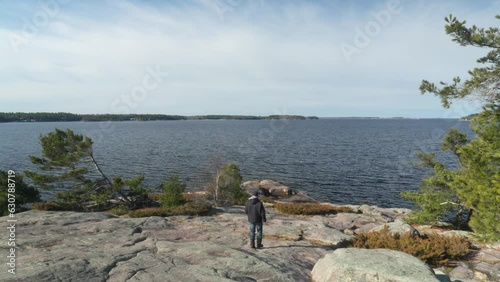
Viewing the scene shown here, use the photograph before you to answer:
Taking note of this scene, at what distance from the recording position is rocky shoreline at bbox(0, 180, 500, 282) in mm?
9117

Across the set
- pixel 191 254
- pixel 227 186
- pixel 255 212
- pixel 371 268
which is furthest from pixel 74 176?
pixel 371 268

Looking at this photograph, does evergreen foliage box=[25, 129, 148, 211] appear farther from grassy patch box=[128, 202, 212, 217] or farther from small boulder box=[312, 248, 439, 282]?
small boulder box=[312, 248, 439, 282]

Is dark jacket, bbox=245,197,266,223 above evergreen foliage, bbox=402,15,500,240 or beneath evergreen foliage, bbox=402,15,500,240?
beneath

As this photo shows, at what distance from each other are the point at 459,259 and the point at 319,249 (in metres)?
6.13

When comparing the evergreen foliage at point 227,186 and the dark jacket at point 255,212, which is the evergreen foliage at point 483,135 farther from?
the evergreen foliage at point 227,186

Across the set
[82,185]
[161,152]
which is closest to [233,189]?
[82,185]

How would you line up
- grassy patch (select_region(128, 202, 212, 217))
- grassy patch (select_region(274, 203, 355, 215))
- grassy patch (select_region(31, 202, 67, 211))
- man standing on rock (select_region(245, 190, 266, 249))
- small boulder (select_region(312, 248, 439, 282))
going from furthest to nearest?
1. grassy patch (select_region(274, 203, 355, 215))
2. grassy patch (select_region(31, 202, 67, 211))
3. grassy patch (select_region(128, 202, 212, 217))
4. man standing on rock (select_region(245, 190, 266, 249))
5. small boulder (select_region(312, 248, 439, 282))

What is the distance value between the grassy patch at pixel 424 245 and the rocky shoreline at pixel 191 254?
0.62m

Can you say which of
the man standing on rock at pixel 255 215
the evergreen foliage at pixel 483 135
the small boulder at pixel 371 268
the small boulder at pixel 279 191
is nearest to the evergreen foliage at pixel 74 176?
the man standing on rock at pixel 255 215

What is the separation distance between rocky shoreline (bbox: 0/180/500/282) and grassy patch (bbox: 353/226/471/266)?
62 centimetres

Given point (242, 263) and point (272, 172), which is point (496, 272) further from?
point (272, 172)

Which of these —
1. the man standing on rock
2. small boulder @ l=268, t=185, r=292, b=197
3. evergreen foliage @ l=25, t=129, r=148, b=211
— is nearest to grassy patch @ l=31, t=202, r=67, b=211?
evergreen foliage @ l=25, t=129, r=148, b=211

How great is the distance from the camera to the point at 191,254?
11383 mm

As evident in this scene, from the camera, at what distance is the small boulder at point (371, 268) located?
8.70 meters
